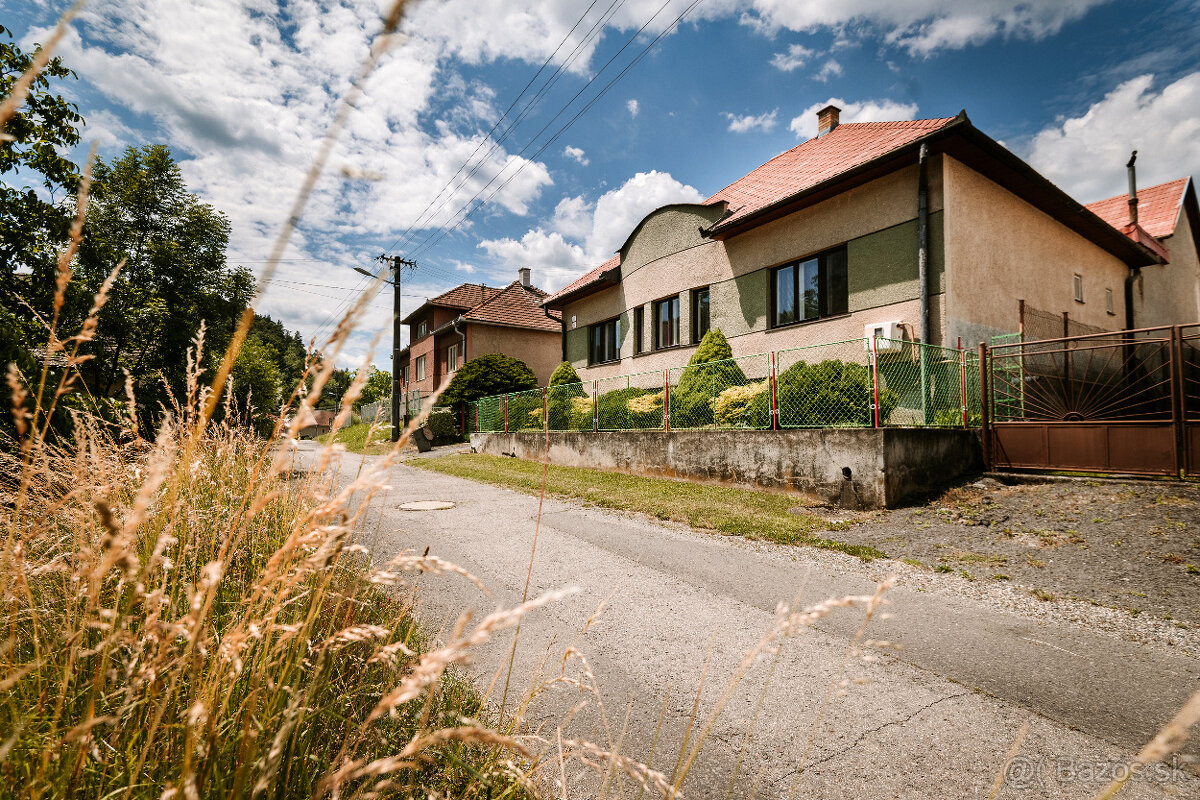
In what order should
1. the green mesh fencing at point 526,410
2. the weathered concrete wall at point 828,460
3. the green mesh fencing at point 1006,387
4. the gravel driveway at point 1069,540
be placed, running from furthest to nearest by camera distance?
the green mesh fencing at point 526,410 < the green mesh fencing at point 1006,387 < the weathered concrete wall at point 828,460 < the gravel driveway at point 1069,540

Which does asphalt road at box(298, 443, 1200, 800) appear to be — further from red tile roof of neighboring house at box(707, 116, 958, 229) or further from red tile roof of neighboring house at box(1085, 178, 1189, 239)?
red tile roof of neighboring house at box(1085, 178, 1189, 239)

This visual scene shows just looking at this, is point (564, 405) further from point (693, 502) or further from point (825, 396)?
point (825, 396)

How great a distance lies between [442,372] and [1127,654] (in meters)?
27.7

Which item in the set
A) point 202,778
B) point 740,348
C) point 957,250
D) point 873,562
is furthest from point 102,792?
point 740,348

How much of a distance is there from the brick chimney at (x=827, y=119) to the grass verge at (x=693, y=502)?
11150mm

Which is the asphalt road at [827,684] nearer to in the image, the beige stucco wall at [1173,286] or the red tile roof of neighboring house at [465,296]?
the beige stucco wall at [1173,286]

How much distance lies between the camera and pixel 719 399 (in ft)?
32.8

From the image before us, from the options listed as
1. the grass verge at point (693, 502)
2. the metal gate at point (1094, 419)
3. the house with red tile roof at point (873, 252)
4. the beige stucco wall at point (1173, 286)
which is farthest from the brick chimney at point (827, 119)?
the grass verge at point (693, 502)

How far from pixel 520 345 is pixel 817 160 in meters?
17.3

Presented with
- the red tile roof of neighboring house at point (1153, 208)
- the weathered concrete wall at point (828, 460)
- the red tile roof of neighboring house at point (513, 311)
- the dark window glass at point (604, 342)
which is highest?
the red tile roof of neighboring house at point (1153, 208)

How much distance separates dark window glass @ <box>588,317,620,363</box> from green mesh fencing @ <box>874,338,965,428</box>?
10.4 m

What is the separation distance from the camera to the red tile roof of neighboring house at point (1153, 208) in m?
17.3

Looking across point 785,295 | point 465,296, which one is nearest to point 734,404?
point 785,295

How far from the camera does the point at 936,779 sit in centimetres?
207
